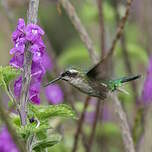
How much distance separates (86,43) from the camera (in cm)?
269

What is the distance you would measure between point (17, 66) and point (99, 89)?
46 cm

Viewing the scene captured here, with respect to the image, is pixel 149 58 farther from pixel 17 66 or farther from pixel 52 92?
pixel 17 66

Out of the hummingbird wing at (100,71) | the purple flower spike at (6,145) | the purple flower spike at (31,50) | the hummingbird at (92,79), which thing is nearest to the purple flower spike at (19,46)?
the purple flower spike at (31,50)

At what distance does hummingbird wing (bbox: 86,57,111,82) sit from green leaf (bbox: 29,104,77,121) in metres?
0.41

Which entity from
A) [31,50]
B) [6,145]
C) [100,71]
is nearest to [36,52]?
[31,50]

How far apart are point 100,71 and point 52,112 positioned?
0.46 metres

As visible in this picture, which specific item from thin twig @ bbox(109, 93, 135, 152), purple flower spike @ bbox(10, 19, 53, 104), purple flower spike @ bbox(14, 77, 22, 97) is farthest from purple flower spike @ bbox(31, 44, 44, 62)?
thin twig @ bbox(109, 93, 135, 152)

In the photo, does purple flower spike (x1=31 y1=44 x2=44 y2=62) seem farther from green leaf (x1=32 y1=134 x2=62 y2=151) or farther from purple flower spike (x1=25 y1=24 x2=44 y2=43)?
green leaf (x1=32 y1=134 x2=62 y2=151)

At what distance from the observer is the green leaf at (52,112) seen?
1.66 meters

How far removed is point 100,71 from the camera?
6.81ft

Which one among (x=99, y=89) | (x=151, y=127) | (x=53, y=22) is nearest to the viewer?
(x=99, y=89)

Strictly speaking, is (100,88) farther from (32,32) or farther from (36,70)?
(32,32)

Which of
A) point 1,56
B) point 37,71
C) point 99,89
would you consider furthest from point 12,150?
point 1,56

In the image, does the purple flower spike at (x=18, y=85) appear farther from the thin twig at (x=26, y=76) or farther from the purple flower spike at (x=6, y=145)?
the purple flower spike at (x=6, y=145)
